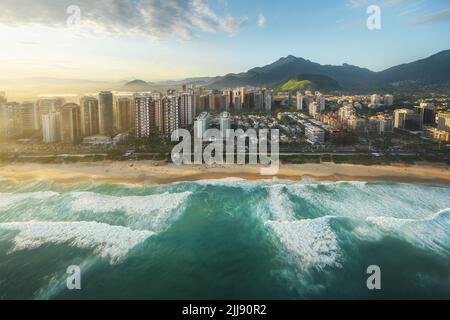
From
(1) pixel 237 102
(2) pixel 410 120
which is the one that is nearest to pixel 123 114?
(1) pixel 237 102

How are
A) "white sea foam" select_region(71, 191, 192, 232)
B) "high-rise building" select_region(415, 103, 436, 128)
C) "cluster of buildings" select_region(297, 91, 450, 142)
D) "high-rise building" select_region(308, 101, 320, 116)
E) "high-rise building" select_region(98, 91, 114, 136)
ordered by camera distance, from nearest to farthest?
"white sea foam" select_region(71, 191, 192, 232), "high-rise building" select_region(98, 91, 114, 136), "cluster of buildings" select_region(297, 91, 450, 142), "high-rise building" select_region(415, 103, 436, 128), "high-rise building" select_region(308, 101, 320, 116)

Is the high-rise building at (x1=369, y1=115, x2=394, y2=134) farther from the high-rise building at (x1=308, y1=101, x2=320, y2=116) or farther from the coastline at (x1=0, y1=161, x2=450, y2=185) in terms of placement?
the coastline at (x1=0, y1=161, x2=450, y2=185)

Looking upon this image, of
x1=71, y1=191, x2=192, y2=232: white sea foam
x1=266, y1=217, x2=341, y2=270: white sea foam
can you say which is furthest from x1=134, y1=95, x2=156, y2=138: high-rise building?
x1=266, y1=217, x2=341, y2=270: white sea foam

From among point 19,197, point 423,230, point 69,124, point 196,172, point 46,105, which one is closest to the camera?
point 423,230

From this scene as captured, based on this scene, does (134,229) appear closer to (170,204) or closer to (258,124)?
(170,204)

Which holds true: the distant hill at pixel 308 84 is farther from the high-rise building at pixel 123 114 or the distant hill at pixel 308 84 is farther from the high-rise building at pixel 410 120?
the high-rise building at pixel 123 114

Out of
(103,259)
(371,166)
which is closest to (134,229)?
(103,259)

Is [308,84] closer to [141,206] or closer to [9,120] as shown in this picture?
[9,120]
